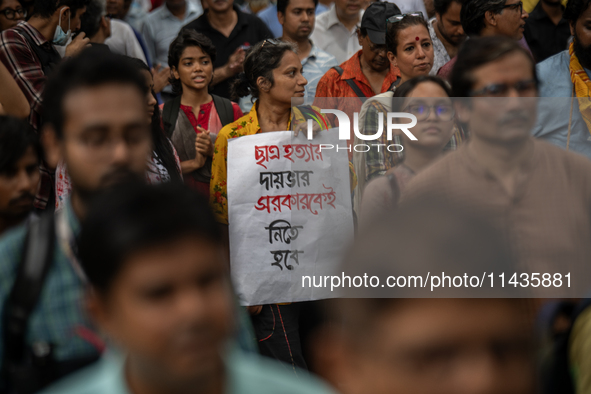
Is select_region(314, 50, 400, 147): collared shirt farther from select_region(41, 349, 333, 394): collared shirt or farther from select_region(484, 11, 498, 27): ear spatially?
select_region(41, 349, 333, 394): collared shirt

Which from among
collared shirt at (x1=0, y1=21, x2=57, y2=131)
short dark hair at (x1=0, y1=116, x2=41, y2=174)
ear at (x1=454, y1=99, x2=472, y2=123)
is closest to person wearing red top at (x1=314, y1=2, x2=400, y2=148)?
collared shirt at (x1=0, y1=21, x2=57, y2=131)

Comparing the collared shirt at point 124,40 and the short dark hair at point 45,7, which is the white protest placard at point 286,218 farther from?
the collared shirt at point 124,40

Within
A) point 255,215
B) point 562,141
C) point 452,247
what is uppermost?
point 452,247

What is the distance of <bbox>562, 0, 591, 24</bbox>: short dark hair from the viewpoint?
14.0ft

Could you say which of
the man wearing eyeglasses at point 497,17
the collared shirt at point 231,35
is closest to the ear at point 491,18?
the man wearing eyeglasses at point 497,17

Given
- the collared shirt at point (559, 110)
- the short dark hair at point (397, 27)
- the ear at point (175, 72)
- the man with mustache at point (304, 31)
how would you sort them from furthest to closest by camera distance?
the man with mustache at point (304, 31) < the ear at point (175, 72) < the short dark hair at point (397, 27) < the collared shirt at point (559, 110)

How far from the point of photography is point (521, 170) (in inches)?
98.2

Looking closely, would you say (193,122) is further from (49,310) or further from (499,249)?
(499,249)

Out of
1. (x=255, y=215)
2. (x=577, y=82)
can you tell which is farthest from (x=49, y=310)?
(x=577, y=82)

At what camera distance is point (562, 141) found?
396 centimetres

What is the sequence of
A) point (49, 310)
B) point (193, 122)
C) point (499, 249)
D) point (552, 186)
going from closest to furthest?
point (499, 249) < point (49, 310) < point (552, 186) < point (193, 122)

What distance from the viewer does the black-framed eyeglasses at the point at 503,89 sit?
8.42ft

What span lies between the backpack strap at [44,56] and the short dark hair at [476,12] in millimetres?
2694

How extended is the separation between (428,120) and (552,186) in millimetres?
900
